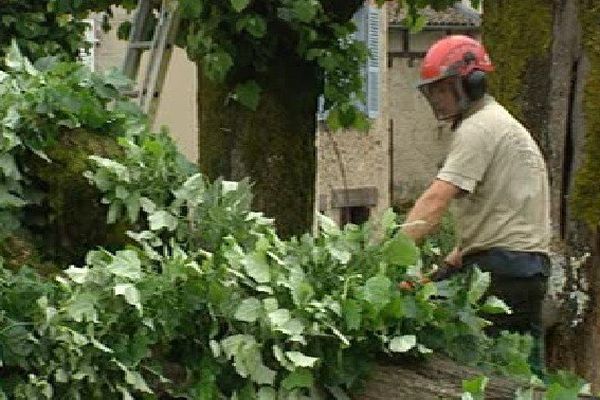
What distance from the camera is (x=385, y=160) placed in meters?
22.0

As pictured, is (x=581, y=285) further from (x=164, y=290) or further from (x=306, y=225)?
(x=164, y=290)

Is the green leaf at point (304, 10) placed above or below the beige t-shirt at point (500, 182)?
above

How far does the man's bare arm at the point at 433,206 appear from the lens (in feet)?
18.9

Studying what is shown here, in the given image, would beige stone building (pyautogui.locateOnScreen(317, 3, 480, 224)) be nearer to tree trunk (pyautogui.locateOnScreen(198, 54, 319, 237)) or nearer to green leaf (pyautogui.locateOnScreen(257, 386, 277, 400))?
tree trunk (pyautogui.locateOnScreen(198, 54, 319, 237))

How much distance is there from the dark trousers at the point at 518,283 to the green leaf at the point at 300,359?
217 centimetres

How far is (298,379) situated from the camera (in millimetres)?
3912

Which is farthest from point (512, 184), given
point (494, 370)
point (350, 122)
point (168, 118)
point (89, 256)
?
point (168, 118)

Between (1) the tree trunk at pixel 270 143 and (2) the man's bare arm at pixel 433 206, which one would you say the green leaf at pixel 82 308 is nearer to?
(2) the man's bare arm at pixel 433 206

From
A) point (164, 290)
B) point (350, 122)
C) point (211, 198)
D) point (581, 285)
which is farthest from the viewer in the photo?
point (350, 122)

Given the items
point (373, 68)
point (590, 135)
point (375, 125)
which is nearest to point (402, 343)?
point (590, 135)

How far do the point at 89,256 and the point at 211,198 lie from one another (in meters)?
0.47

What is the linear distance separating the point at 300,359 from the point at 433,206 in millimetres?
2019

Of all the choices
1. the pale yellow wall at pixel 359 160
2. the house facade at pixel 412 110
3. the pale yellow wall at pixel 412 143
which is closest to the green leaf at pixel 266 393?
the pale yellow wall at pixel 359 160

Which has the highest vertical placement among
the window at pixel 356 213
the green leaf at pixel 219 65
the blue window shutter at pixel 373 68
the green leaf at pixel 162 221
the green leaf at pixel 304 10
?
the green leaf at pixel 304 10
